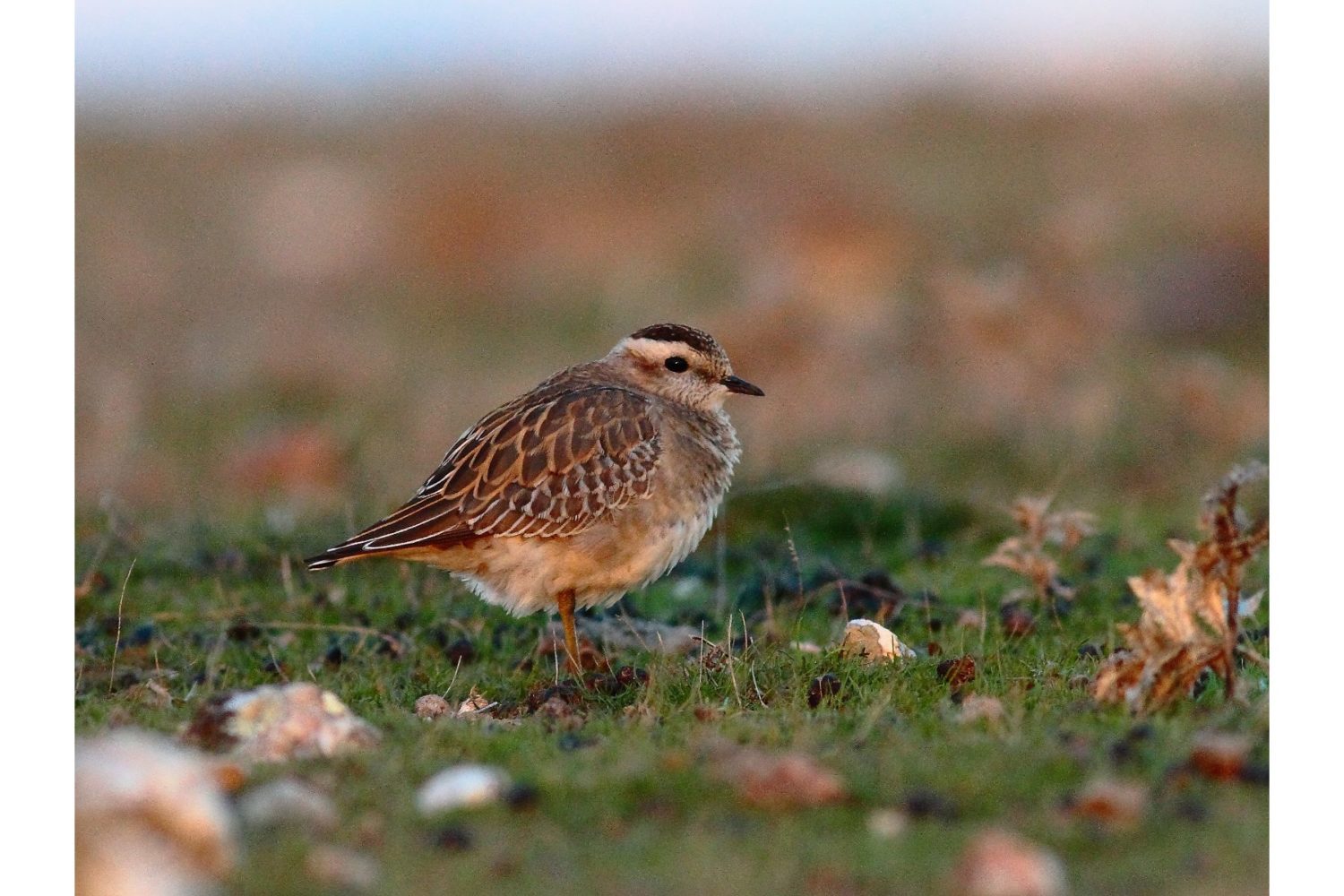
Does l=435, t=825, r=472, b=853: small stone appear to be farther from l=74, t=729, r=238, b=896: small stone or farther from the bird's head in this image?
the bird's head

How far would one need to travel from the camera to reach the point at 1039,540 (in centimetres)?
821

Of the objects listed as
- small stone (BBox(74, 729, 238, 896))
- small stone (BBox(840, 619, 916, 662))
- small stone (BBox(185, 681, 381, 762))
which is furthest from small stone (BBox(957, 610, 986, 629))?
small stone (BBox(74, 729, 238, 896))

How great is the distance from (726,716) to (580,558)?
1.56 meters

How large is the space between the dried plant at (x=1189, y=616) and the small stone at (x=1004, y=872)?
1648 millimetres

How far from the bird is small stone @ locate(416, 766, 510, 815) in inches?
97.0

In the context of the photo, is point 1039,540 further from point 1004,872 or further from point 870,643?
point 1004,872

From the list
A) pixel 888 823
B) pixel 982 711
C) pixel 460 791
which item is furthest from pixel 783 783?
pixel 982 711

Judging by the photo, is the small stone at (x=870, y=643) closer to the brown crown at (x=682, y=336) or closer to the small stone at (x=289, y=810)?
the brown crown at (x=682, y=336)

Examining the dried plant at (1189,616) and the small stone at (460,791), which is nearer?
the small stone at (460,791)

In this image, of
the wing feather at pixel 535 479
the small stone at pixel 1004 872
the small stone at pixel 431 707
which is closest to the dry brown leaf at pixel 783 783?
the small stone at pixel 1004 872

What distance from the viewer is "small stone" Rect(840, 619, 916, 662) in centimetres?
715

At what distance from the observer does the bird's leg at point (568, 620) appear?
7.66 metres

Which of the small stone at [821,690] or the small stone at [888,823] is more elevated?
the small stone at [821,690]

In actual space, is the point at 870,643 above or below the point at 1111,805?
above
